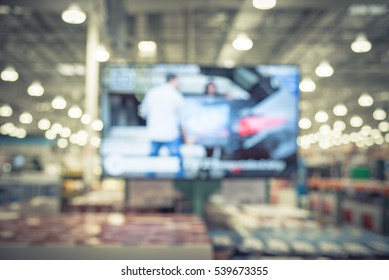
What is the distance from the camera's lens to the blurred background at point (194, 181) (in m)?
3.19

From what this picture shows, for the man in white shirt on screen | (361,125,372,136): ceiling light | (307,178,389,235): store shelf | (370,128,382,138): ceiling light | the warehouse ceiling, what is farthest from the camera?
(370,128,382,138): ceiling light

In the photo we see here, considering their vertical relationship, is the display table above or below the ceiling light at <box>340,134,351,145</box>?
below

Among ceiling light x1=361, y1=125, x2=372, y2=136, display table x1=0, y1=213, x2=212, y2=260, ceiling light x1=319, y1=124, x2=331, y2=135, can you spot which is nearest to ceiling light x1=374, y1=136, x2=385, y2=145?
ceiling light x1=361, y1=125, x2=372, y2=136

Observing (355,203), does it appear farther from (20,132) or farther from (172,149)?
(20,132)

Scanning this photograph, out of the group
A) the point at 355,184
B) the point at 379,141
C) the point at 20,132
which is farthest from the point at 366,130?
the point at 20,132

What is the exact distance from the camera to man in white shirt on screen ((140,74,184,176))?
3500 millimetres

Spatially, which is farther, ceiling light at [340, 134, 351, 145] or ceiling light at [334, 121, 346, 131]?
ceiling light at [340, 134, 351, 145]

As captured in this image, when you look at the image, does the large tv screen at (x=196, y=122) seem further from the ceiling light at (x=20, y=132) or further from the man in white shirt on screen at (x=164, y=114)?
the ceiling light at (x=20, y=132)

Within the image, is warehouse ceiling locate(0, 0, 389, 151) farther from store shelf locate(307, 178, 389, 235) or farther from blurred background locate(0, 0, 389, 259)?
store shelf locate(307, 178, 389, 235)

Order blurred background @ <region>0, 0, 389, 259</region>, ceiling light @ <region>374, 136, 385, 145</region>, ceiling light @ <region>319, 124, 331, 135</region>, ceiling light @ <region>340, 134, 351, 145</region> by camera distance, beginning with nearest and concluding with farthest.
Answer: blurred background @ <region>0, 0, 389, 259</region> < ceiling light @ <region>319, 124, 331, 135</region> < ceiling light @ <region>374, 136, 385, 145</region> < ceiling light @ <region>340, 134, 351, 145</region>

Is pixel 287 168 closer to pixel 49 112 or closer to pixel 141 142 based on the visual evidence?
pixel 141 142

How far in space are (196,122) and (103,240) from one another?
135 cm

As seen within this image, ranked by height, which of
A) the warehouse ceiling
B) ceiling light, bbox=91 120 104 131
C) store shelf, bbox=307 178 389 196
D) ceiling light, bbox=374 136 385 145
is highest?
the warehouse ceiling
